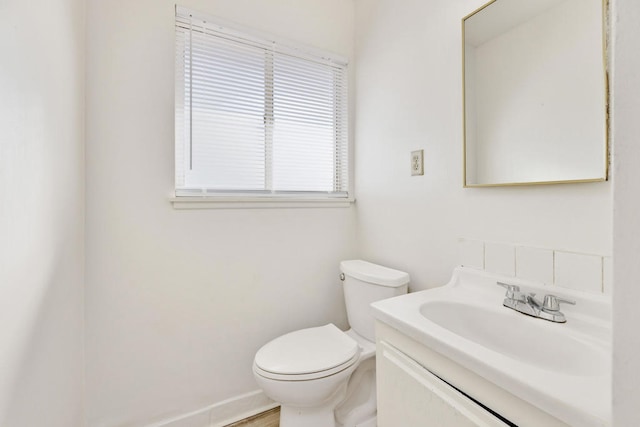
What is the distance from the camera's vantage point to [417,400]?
769mm

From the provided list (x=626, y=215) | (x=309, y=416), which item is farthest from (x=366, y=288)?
(x=626, y=215)

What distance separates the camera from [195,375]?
4.48 ft

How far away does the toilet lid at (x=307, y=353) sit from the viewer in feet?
3.66

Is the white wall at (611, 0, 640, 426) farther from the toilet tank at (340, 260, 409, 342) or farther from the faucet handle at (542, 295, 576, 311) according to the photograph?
the toilet tank at (340, 260, 409, 342)

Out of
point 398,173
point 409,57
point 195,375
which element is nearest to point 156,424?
point 195,375

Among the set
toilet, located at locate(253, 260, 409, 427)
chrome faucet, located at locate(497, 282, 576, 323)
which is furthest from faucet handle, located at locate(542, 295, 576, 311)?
toilet, located at locate(253, 260, 409, 427)

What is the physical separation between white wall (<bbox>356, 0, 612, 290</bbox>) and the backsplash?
0.03 metres

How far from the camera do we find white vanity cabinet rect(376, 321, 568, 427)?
1.86ft

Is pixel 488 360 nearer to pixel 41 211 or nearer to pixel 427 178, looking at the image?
pixel 427 178

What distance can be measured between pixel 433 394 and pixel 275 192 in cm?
Answer: 119

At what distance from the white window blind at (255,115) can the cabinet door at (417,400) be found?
105cm

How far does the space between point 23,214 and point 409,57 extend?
5.25 feet

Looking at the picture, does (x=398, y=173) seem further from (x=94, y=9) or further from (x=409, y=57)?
(x=94, y=9)

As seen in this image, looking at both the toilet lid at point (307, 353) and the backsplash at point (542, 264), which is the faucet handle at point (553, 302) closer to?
the backsplash at point (542, 264)
